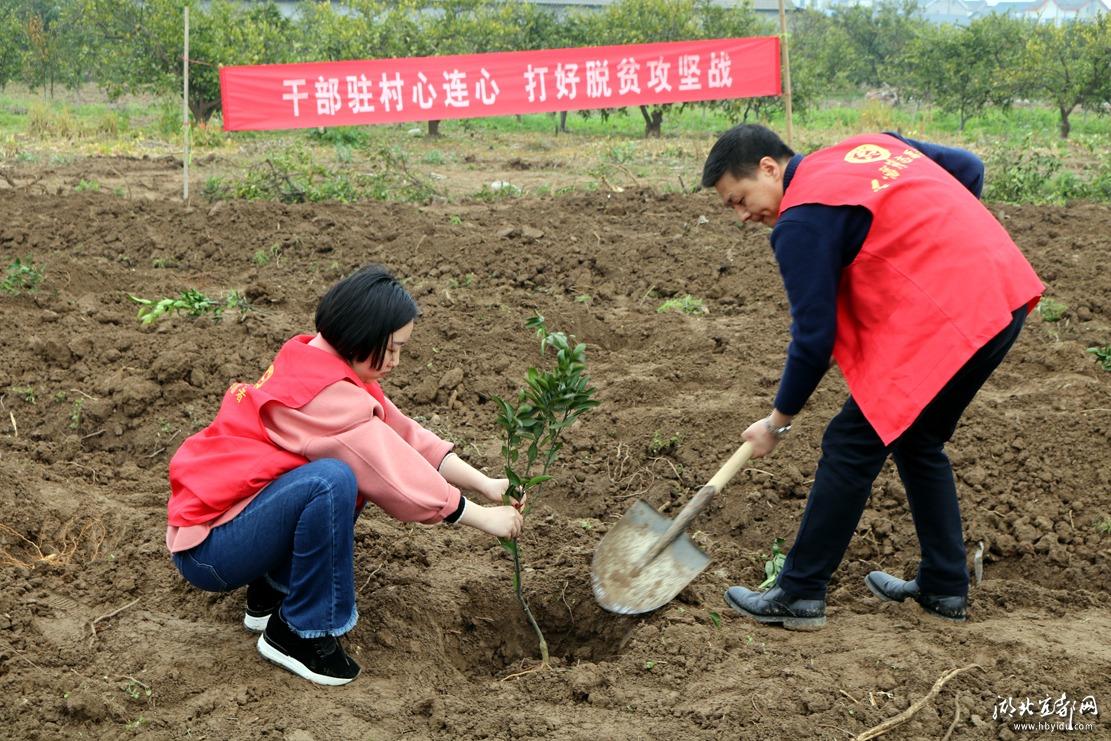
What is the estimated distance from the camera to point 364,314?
111 inches

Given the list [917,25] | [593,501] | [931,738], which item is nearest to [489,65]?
[593,501]

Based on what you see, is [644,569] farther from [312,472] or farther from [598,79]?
[598,79]

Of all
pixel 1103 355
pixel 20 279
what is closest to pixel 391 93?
pixel 20 279

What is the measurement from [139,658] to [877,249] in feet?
7.92

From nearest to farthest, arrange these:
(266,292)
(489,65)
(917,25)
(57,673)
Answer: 1. (57,673)
2. (266,292)
3. (489,65)
4. (917,25)

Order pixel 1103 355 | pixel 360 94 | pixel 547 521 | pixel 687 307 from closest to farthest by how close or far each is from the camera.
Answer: pixel 547 521
pixel 1103 355
pixel 687 307
pixel 360 94

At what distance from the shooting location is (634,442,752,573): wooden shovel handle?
10.9 feet

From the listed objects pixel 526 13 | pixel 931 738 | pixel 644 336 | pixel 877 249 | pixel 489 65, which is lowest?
pixel 931 738

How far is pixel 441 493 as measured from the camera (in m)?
2.84

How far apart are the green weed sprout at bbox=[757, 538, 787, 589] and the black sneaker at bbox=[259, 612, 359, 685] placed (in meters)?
1.50

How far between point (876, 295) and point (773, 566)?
1236 mm

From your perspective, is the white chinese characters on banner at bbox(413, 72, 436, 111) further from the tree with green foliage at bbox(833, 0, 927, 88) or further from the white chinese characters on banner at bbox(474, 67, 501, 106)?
the tree with green foliage at bbox(833, 0, 927, 88)

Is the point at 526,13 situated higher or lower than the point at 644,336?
higher

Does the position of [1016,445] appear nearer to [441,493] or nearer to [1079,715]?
[1079,715]
